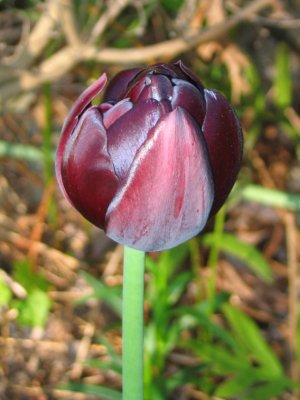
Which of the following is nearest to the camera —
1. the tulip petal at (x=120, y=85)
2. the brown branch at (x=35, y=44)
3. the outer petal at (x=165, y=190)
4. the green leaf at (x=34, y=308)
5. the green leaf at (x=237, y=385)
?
the outer petal at (x=165, y=190)

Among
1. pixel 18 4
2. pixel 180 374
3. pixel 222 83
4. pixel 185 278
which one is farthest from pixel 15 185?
pixel 180 374

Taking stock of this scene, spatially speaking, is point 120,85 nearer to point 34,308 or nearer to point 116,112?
point 116,112

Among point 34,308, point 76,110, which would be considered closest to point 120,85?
point 76,110

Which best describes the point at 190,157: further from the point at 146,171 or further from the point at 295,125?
the point at 295,125

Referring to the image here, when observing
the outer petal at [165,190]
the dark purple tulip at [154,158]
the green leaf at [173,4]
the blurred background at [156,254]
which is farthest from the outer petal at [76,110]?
the green leaf at [173,4]

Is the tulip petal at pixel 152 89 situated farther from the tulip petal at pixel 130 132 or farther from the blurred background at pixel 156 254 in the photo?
the blurred background at pixel 156 254

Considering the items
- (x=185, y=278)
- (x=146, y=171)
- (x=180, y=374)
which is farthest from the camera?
(x=185, y=278)

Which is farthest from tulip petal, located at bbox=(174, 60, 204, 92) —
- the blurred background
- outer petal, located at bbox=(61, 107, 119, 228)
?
the blurred background
